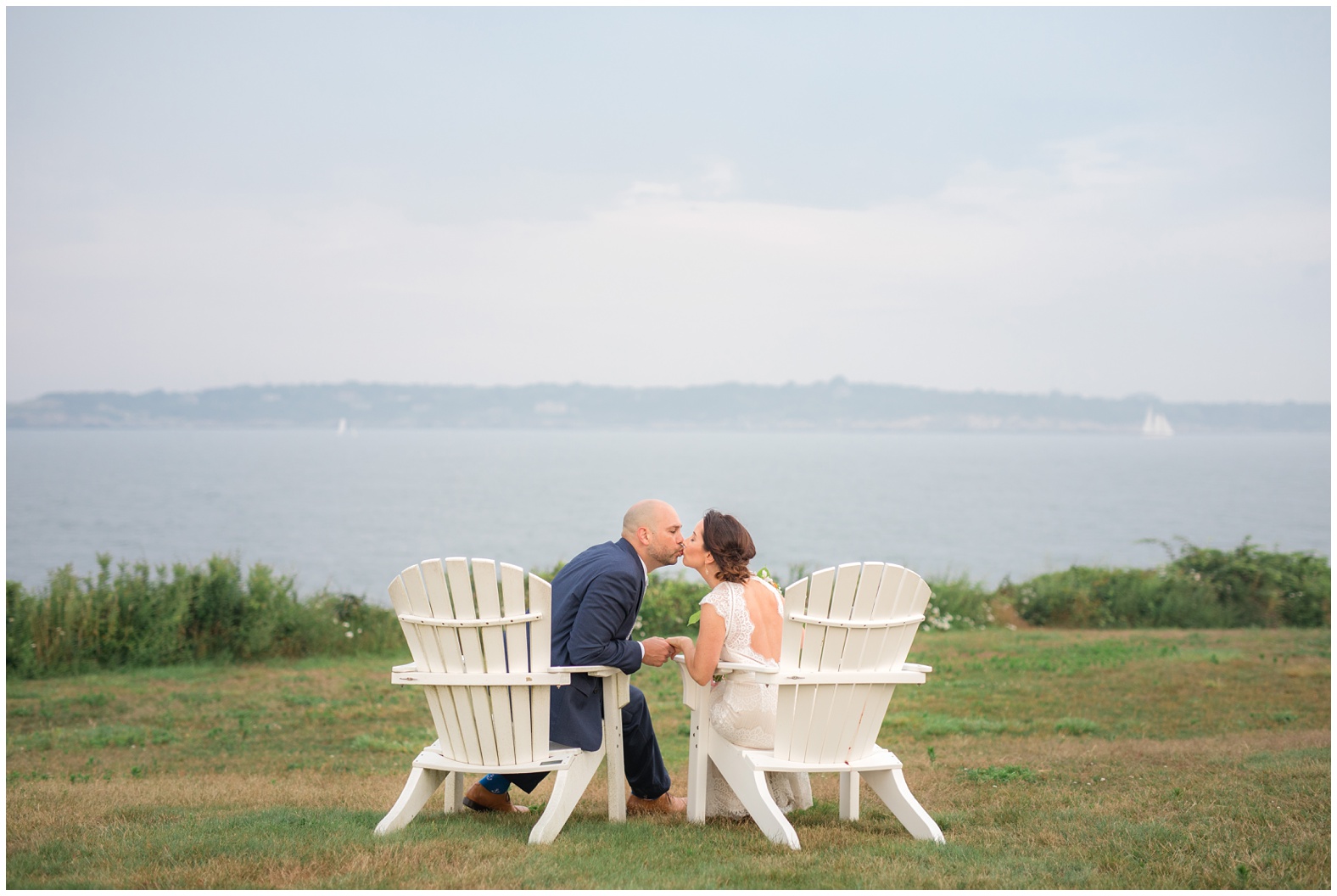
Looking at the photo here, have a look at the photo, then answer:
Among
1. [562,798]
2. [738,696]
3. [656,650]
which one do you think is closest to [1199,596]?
[738,696]

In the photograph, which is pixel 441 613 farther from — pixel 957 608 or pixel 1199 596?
pixel 1199 596

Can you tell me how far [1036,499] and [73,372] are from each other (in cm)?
9464

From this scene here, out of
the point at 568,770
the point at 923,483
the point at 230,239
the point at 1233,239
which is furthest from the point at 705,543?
the point at 230,239

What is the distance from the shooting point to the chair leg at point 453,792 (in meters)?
4.81

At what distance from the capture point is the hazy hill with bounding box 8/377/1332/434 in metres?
164

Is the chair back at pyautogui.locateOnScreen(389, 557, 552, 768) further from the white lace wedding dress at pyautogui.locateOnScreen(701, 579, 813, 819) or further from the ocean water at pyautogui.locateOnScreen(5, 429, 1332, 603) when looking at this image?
the ocean water at pyautogui.locateOnScreen(5, 429, 1332, 603)

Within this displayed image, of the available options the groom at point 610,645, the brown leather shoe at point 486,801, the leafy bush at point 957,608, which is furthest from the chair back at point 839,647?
the leafy bush at point 957,608

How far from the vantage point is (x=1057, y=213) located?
379ft

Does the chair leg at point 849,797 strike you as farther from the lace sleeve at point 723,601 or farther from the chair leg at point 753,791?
the lace sleeve at point 723,601

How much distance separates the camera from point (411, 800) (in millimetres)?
4430

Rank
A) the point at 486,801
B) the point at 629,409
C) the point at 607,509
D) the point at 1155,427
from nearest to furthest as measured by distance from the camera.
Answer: the point at 486,801, the point at 607,509, the point at 629,409, the point at 1155,427

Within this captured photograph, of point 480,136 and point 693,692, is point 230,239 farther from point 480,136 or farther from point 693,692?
point 693,692

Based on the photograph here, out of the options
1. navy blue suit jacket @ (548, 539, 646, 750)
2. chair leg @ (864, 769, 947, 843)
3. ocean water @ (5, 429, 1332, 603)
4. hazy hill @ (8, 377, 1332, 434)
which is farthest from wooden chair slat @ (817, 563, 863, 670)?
hazy hill @ (8, 377, 1332, 434)

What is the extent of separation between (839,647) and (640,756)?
3.55ft
